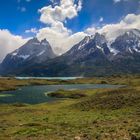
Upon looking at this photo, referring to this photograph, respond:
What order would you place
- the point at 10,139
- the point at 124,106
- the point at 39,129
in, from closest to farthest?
1. the point at 10,139
2. the point at 39,129
3. the point at 124,106

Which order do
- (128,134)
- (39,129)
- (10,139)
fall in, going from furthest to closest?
(39,129) → (10,139) → (128,134)

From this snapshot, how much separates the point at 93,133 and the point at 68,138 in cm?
373

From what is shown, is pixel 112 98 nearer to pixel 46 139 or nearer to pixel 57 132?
pixel 57 132

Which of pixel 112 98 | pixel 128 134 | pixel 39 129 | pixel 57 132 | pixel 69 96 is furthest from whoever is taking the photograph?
pixel 69 96

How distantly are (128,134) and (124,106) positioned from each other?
36.5 meters

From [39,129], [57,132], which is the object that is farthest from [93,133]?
[39,129]

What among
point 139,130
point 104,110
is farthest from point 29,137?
point 104,110

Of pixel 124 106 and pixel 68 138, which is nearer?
pixel 68 138

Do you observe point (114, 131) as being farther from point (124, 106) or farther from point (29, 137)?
point (124, 106)

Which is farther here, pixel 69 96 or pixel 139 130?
pixel 69 96

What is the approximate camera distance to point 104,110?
71500 mm

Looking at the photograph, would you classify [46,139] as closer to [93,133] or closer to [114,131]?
[93,133]

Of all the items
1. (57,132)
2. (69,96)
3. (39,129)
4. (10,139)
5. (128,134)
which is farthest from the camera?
(69,96)

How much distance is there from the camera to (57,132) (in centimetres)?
4091
